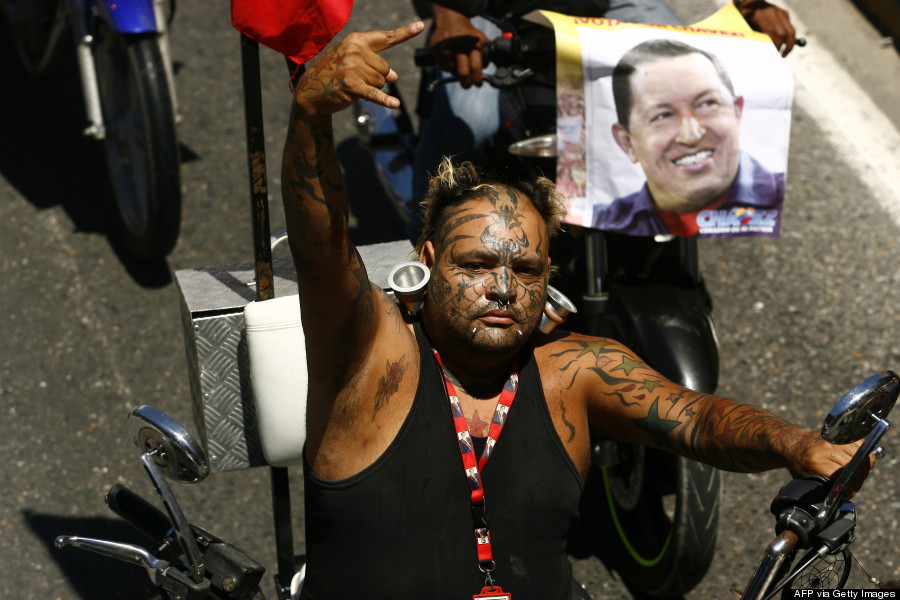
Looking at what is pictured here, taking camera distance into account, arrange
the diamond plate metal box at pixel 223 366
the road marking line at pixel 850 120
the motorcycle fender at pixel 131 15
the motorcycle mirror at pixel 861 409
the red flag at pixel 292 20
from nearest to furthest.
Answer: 1. the motorcycle mirror at pixel 861 409
2. the red flag at pixel 292 20
3. the diamond plate metal box at pixel 223 366
4. the motorcycle fender at pixel 131 15
5. the road marking line at pixel 850 120

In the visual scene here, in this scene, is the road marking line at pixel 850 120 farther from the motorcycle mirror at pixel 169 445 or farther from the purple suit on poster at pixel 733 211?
the motorcycle mirror at pixel 169 445

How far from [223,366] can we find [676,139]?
58.9 inches

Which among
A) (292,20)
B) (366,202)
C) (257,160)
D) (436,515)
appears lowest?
(366,202)

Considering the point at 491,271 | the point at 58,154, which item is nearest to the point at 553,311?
the point at 491,271

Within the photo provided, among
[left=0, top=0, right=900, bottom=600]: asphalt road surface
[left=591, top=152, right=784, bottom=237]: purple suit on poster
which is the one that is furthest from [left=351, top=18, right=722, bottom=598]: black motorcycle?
[left=0, top=0, right=900, bottom=600]: asphalt road surface

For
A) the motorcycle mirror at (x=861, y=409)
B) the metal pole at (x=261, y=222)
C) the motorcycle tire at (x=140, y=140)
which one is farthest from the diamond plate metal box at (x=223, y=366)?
the motorcycle tire at (x=140, y=140)

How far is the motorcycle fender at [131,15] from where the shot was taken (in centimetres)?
424

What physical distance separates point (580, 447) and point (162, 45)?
2.80 m

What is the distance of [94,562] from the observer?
3.63 m

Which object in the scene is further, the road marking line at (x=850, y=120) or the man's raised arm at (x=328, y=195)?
the road marking line at (x=850, y=120)

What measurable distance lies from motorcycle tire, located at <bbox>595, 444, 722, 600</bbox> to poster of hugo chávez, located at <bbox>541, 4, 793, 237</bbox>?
31.9 inches

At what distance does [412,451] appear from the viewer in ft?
7.91

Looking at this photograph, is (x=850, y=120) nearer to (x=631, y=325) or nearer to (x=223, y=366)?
(x=631, y=325)

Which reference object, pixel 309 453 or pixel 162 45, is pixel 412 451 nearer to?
pixel 309 453
